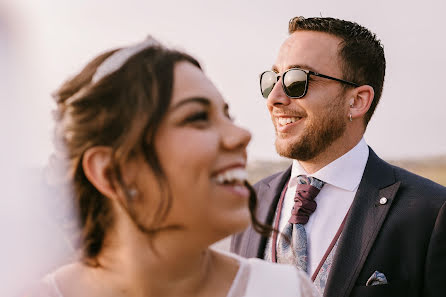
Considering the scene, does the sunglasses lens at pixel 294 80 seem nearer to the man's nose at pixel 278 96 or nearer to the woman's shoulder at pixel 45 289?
the man's nose at pixel 278 96

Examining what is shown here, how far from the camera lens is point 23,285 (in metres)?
2.20

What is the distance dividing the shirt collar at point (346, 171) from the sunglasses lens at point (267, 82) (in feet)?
2.81

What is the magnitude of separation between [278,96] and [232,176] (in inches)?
98.1

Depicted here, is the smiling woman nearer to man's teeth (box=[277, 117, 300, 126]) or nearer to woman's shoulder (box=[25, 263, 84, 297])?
woman's shoulder (box=[25, 263, 84, 297])

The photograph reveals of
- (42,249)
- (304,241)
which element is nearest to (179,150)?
(42,249)

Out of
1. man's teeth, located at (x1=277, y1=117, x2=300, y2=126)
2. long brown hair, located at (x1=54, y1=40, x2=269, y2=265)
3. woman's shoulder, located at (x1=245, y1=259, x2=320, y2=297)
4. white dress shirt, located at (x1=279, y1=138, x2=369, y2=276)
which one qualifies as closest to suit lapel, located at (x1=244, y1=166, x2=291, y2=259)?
white dress shirt, located at (x1=279, y1=138, x2=369, y2=276)

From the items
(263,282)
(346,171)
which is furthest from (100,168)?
(346,171)

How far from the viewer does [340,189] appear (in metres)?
3.83

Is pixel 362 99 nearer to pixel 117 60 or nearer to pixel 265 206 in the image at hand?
pixel 265 206

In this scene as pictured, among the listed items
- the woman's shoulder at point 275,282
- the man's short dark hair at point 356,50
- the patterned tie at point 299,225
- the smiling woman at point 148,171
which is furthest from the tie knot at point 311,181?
the smiling woman at point 148,171

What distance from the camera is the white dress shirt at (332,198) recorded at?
144 inches

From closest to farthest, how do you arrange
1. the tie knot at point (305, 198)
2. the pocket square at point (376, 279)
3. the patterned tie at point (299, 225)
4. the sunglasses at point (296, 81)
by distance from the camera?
the pocket square at point (376, 279) → the patterned tie at point (299, 225) → the tie knot at point (305, 198) → the sunglasses at point (296, 81)

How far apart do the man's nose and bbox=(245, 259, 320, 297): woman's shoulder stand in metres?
2.14

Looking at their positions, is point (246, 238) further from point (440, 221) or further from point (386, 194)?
point (440, 221)
